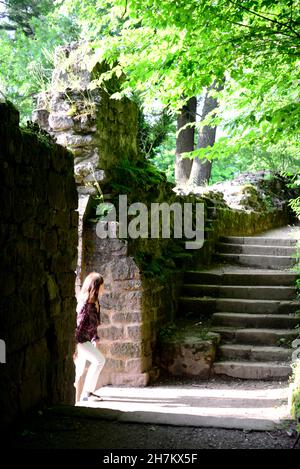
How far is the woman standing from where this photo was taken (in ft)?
17.9

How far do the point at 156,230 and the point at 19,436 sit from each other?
4.53m

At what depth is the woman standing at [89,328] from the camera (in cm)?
547

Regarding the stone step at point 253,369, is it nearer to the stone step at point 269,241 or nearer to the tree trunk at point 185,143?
the stone step at point 269,241

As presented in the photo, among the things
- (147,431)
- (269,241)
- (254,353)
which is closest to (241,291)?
(254,353)

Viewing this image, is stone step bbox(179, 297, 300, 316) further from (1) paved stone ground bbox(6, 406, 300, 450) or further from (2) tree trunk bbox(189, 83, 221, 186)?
(2) tree trunk bbox(189, 83, 221, 186)

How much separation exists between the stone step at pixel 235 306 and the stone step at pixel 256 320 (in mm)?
198

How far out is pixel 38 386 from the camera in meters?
3.80

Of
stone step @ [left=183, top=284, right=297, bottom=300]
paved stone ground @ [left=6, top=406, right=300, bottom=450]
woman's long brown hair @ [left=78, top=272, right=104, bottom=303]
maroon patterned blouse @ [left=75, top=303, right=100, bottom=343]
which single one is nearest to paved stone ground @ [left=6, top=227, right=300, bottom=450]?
paved stone ground @ [left=6, top=406, right=300, bottom=450]

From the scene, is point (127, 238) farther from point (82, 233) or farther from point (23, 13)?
point (23, 13)

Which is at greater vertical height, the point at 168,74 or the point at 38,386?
the point at 168,74

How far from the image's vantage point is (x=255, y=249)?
993 centimetres

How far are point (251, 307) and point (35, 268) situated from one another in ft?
15.2

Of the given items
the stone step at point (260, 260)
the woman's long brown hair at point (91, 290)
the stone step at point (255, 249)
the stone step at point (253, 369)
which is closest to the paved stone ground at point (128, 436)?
the woman's long brown hair at point (91, 290)
